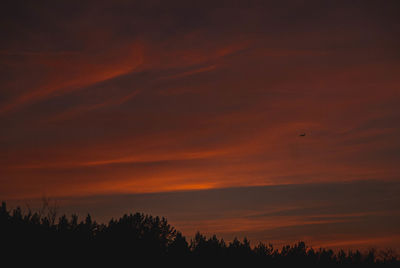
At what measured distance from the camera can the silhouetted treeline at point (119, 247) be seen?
58656 millimetres

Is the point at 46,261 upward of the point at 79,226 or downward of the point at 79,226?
downward

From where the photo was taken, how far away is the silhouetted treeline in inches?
2309

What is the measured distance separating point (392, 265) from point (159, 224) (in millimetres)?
65975

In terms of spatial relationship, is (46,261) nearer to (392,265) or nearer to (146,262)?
(146,262)

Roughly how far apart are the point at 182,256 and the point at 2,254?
33248 millimetres

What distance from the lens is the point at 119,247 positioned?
70375 millimetres

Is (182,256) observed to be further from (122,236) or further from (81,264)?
(81,264)

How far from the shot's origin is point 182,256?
81.8m

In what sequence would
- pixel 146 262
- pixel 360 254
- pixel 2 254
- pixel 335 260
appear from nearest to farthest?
pixel 2 254 < pixel 146 262 < pixel 335 260 < pixel 360 254

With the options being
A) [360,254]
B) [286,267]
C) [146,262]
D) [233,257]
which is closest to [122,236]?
[146,262]

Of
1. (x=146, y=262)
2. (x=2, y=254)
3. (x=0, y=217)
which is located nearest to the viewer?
(x=2, y=254)

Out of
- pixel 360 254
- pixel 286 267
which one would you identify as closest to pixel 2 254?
pixel 286 267

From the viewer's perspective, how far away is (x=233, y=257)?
92625 millimetres

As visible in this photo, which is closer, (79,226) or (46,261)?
(46,261)
